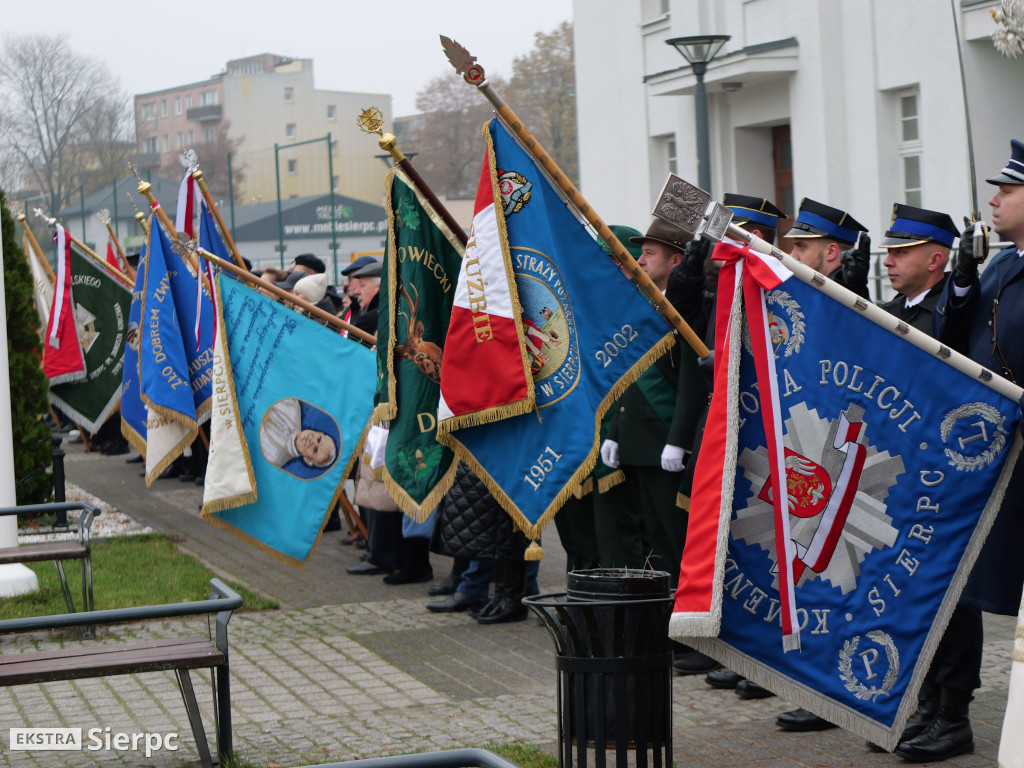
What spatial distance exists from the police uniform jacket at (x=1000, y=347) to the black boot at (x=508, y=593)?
3.26 meters

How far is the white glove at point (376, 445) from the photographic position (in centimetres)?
776

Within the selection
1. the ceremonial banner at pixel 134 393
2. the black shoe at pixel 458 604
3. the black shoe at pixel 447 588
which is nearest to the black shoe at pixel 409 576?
the black shoe at pixel 447 588

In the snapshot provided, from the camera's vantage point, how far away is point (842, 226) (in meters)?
6.07

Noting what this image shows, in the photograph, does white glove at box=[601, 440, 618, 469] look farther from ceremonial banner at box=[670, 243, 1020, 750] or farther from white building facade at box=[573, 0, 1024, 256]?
white building facade at box=[573, 0, 1024, 256]

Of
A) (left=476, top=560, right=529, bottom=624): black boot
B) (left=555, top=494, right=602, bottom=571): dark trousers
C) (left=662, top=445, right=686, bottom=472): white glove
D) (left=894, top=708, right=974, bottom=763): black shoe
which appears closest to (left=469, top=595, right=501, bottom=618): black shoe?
(left=476, top=560, right=529, bottom=624): black boot

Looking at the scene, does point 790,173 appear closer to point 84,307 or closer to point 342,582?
point 84,307

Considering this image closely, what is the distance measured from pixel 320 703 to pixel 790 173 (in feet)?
42.4

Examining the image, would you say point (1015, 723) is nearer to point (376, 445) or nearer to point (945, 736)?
point (945, 736)

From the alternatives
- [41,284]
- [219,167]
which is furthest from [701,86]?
[219,167]

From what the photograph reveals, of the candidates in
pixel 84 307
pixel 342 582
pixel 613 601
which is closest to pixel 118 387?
pixel 84 307

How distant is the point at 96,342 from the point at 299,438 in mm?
5809

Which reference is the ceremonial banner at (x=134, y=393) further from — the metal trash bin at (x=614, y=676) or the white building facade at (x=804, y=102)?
the white building facade at (x=804, y=102)

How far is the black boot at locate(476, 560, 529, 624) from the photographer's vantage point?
24.3ft

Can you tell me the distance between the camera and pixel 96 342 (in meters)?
12.8
